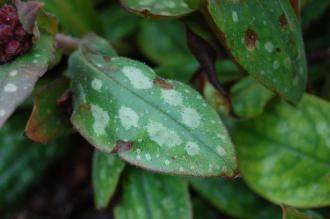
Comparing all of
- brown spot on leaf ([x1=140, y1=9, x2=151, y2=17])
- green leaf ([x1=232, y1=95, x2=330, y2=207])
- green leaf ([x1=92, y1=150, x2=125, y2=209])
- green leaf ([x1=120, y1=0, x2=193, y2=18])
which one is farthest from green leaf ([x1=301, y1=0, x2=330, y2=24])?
green leaf ([x1=92, y1=150, x2=125, y2=209])

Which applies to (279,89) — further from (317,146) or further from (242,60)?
(317,146)

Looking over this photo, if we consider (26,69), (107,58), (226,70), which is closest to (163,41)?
(226,70)

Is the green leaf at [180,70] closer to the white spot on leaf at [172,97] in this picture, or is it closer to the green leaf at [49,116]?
the green leaf at [49,116]

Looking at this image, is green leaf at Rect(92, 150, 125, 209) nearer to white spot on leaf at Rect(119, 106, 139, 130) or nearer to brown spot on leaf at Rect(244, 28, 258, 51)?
white spot on leaf at Rect(119, 106, 139, 130)

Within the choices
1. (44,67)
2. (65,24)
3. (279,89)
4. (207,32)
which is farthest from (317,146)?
(65,24)

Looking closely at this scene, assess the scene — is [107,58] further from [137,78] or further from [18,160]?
[18,160]

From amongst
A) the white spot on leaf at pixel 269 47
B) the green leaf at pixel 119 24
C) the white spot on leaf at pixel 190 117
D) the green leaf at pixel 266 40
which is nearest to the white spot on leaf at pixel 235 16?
the green leaf at pixel 266 40

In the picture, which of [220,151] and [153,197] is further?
[153,197]
